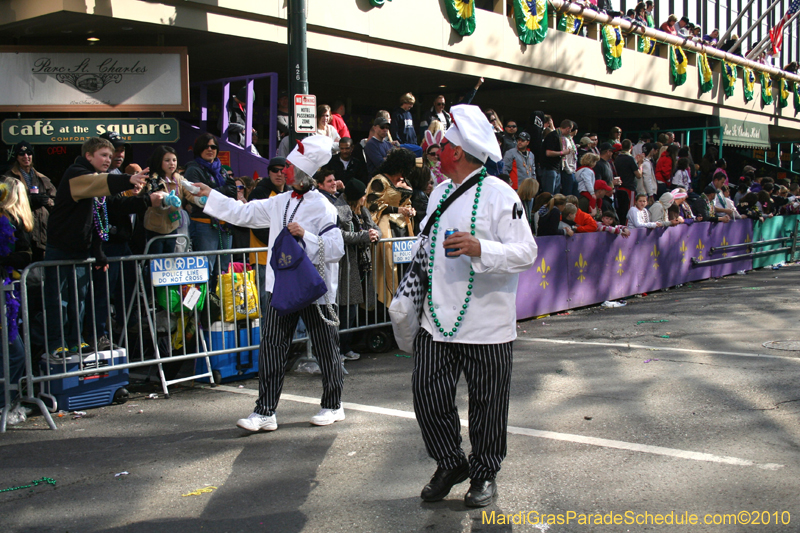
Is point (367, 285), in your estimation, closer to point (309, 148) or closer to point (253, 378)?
point (253, 378)

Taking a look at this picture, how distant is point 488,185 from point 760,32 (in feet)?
122

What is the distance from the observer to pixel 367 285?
8820 mm

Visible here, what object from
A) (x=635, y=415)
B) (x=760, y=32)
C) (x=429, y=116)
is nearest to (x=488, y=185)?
(x=635, y=415)

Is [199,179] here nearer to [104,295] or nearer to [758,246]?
[104,295]

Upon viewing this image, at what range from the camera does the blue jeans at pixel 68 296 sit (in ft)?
21.1

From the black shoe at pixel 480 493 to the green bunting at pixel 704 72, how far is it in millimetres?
24239

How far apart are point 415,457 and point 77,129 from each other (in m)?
9.11

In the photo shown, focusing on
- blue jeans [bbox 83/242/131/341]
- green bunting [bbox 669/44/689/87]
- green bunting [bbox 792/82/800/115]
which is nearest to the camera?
blue jeans [bbox 83/242/131/341]

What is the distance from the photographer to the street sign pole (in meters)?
8.75

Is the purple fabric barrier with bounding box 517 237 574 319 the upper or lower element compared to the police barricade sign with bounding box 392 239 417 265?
lower

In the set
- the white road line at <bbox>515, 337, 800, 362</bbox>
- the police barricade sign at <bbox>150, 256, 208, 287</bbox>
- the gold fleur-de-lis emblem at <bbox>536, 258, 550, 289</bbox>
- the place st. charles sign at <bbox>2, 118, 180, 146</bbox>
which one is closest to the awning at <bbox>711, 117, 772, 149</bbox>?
the gold fleur-de-lis emblem at <bbox>536, 258, 550, 289</bbox>

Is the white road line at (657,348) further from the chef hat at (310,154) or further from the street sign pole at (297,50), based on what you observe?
the chef hat at (310,154)

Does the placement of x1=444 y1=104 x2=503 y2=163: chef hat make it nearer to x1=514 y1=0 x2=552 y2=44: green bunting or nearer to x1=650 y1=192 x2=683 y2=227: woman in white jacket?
x1=650 y1=192 x2=683 y2=227: woman in white jacket

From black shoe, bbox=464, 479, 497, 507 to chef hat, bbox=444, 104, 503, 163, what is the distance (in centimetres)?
172
